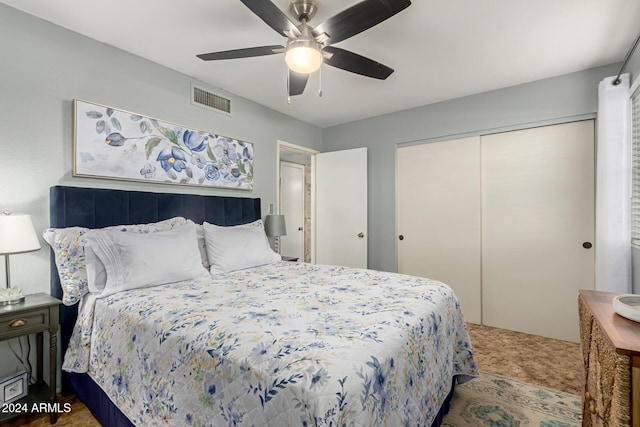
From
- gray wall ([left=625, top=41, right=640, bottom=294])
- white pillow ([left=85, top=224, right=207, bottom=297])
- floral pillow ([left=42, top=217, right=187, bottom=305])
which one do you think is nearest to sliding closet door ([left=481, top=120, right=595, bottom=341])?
gray wall ([left=625, top=41, right=640, bottom=294])

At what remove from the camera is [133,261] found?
1950 mm

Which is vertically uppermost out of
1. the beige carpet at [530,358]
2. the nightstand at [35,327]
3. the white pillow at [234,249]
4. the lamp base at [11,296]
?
the white pillow at [234,249]

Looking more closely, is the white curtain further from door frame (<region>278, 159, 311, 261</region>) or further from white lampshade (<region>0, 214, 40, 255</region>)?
door frame (<region>278, 159, 311, 261</region>)

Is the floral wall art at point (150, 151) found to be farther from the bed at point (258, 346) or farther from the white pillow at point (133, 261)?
the white pillow at point (133, 261)

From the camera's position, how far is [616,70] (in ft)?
8.80

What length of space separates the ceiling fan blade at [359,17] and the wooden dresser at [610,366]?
5.12 feet

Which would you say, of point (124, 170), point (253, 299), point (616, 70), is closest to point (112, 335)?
point (253, 299)

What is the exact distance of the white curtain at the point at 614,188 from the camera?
2373 millimetres

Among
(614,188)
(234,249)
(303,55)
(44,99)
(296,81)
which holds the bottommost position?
(234,249)

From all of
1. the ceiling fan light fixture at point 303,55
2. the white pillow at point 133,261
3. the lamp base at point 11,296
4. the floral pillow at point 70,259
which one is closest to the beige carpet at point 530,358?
the white pillow at point 133,261

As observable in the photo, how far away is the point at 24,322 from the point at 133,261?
0.60 meters

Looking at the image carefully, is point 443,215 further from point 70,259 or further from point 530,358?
point 70,259

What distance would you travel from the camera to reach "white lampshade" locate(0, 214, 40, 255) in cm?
170

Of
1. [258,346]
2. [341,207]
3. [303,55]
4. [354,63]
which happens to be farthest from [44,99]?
[341,207]
